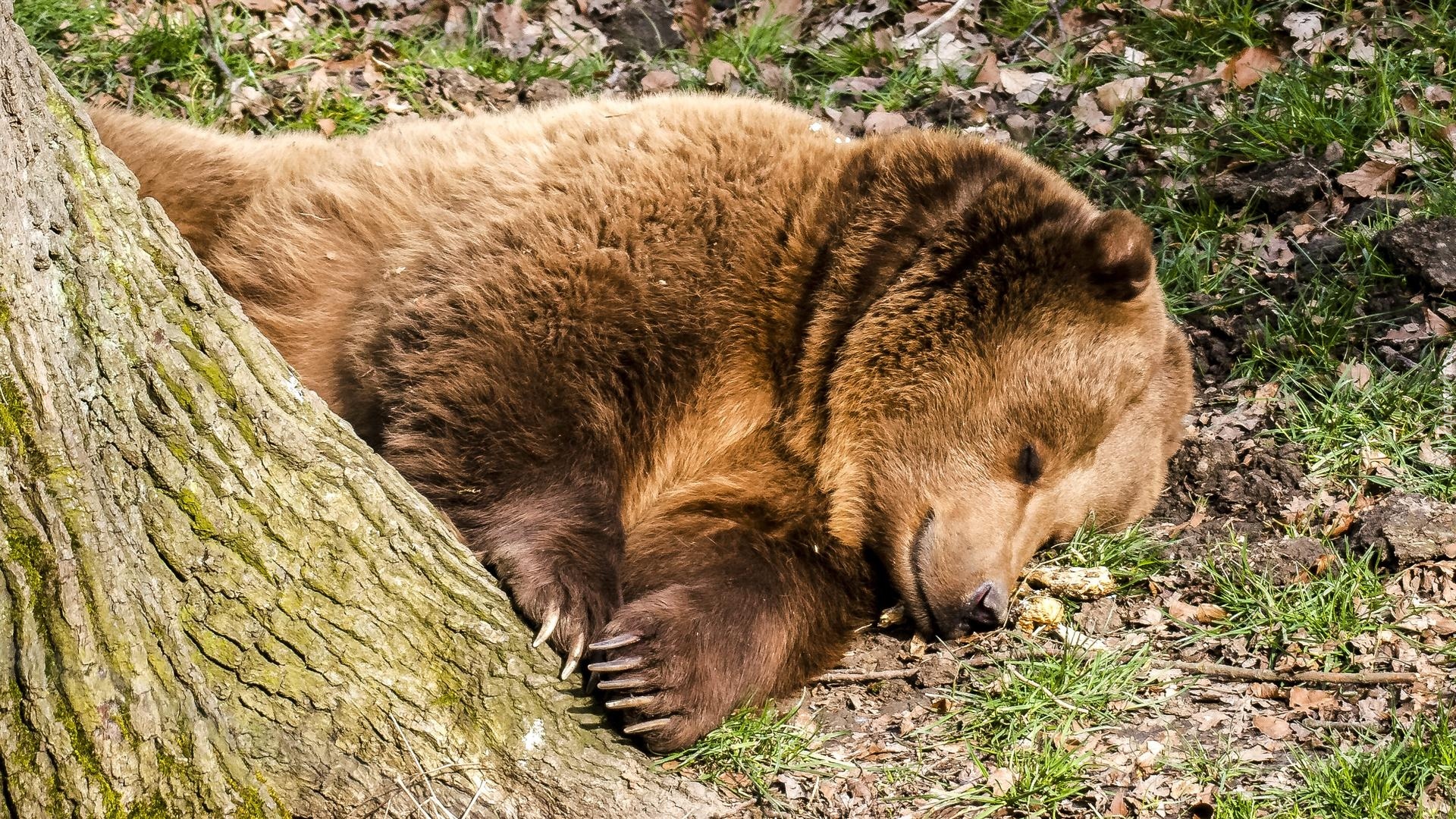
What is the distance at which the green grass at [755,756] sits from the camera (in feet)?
10.4

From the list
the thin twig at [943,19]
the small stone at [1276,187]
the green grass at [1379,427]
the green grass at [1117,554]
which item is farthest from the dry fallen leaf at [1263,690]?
the thin twig at [943,19]

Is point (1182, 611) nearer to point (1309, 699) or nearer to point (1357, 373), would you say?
point (1309, 699)

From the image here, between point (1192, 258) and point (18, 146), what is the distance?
4292 mm

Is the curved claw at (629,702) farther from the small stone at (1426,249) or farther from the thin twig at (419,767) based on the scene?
the small stone at (1426,249)

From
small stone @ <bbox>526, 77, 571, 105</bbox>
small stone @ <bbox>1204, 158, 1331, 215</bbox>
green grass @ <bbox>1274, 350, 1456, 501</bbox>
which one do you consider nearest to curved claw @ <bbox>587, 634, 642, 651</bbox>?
green grass @ <bbox>1274, 350, 1456, 501</bbox>

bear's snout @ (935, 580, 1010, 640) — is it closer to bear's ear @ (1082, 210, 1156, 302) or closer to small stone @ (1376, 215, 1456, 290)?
bear's ear @ (1082, 210, 1156, 302)

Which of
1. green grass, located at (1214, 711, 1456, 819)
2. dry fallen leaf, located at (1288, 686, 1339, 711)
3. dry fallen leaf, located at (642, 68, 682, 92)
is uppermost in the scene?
dry fallen leaf, located at (642, 68, 682, 92)

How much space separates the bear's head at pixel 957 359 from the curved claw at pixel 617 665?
1.00 m

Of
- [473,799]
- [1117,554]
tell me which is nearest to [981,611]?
[1117,554]

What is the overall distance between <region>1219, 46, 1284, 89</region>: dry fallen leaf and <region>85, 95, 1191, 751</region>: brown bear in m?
2.14

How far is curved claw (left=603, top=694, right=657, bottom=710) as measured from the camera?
312 centimetres

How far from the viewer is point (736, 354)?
12.5 feet

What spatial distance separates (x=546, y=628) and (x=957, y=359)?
1.62 meters

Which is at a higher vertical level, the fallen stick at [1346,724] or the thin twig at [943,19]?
the thin twig at [943,19]
